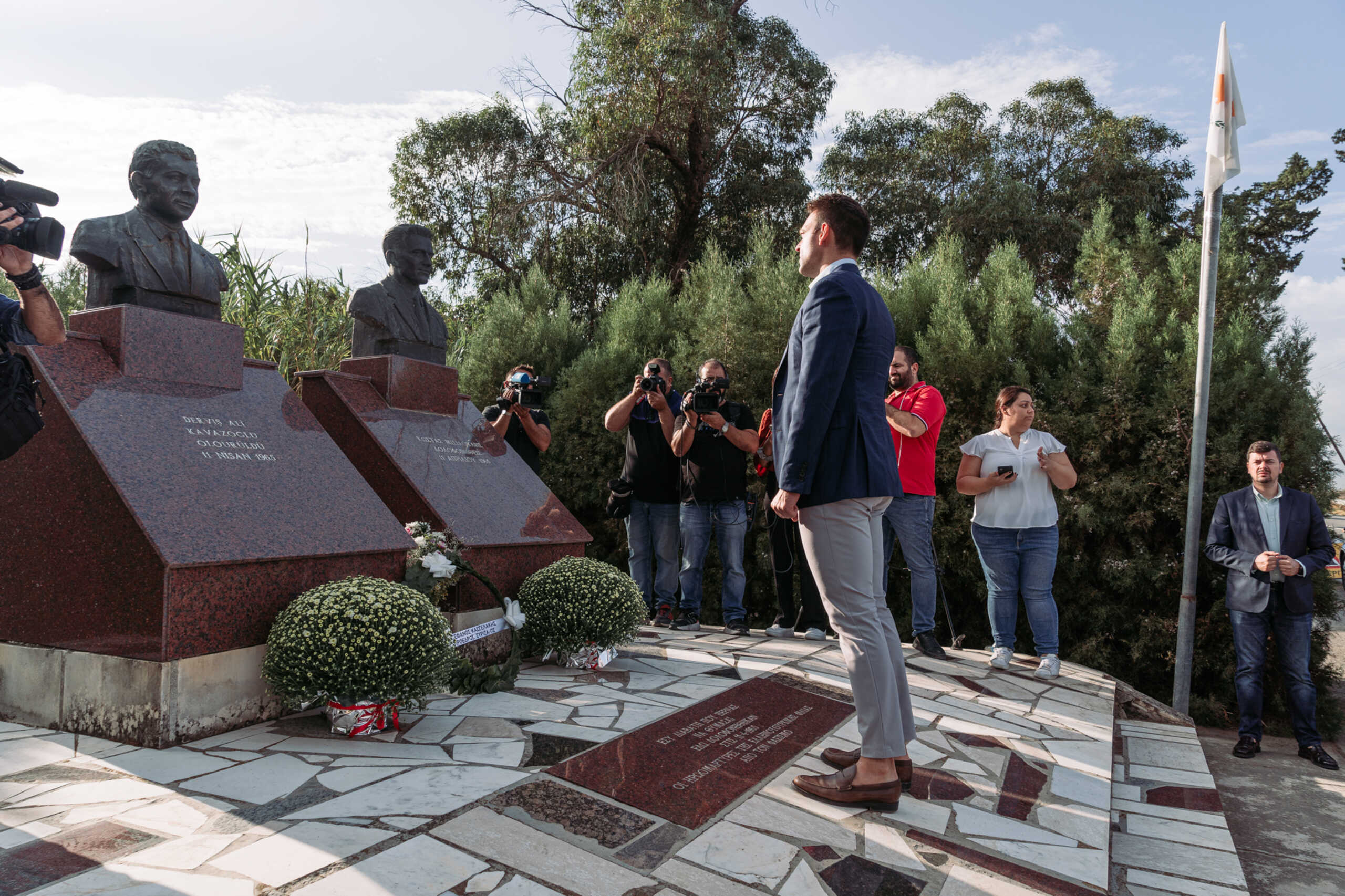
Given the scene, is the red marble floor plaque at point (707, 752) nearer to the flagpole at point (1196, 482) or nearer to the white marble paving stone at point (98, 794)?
the white marble paving stone at point (98, 794)

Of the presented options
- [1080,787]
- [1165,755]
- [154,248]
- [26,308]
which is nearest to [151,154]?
[154,248]

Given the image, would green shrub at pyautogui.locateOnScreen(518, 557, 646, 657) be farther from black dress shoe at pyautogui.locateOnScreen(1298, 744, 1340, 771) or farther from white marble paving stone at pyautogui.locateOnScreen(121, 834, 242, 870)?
black dress shoe at pyautogui.locateOnScreen(1298, 744, 1340, 771)

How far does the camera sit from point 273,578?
3.38m

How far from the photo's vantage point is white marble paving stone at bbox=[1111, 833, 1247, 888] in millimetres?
2938

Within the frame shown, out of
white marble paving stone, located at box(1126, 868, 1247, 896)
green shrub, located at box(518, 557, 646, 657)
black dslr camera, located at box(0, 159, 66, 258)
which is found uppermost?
black dslr camera, located at box(0, 159, 66, 258)

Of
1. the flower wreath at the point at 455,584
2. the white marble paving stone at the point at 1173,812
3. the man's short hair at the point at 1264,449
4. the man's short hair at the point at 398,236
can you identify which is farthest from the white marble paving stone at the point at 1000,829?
the man's short hair at the point at 398,236

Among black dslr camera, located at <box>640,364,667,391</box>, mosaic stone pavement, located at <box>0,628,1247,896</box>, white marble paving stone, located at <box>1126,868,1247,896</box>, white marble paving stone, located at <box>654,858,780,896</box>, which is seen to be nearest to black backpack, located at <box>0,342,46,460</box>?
mosaic stone pavement, located at <box>0,628,1247,896</box>

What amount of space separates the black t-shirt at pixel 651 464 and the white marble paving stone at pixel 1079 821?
3.32 meters

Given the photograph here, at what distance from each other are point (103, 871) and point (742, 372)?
20.1 ft

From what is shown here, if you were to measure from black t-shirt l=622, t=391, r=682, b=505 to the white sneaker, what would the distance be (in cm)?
245

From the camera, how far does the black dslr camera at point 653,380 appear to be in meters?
5.58

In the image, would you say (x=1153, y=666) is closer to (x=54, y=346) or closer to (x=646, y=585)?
(x=646, y=585)

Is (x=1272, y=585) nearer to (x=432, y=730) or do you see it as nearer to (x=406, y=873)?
(x=432, y=730)

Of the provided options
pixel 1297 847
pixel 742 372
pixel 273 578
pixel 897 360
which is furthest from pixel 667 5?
pixel 1297 847
